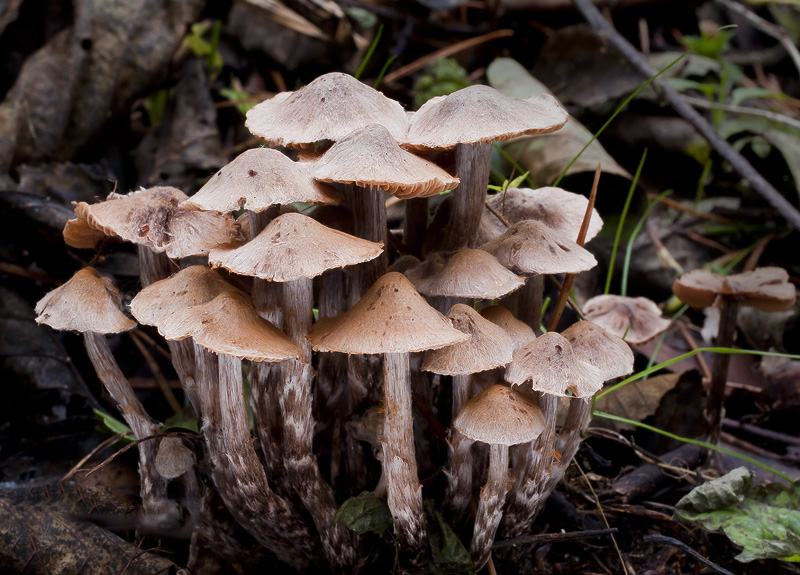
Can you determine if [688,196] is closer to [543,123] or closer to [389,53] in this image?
[389,53]

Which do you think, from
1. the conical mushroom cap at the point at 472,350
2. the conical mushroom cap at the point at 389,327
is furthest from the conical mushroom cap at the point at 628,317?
the conical mushroom cap at the point at 389,327

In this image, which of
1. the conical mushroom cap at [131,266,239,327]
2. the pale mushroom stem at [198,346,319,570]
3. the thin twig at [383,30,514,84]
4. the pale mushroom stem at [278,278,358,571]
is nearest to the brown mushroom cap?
the pale mushroom stem at [278,278,358,571]

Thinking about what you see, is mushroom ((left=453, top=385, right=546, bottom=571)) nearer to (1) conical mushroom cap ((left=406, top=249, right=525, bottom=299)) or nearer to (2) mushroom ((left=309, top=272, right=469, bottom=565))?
(2) mushroom ((left=309, top=272, right=469, bottom=565))

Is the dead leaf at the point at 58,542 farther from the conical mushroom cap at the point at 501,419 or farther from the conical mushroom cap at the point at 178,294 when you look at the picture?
the conical mushroom cap at the point at 501,419

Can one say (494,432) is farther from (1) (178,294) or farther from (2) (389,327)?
(1) (178,294)

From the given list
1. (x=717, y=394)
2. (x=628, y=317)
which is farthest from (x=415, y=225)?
(x=717, y=394)

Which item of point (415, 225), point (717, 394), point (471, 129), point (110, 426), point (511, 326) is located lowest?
point (717, 394)
